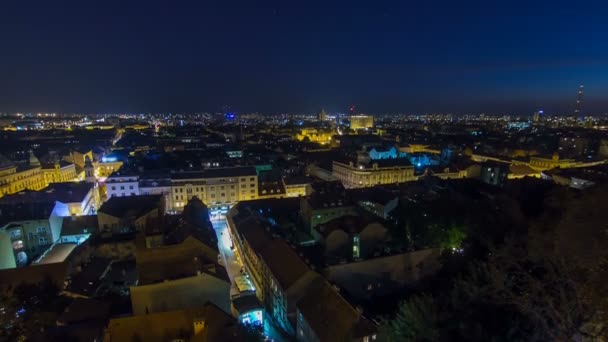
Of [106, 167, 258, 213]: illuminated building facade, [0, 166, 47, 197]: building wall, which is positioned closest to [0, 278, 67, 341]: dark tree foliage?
[106, 167, 258, 213]: illuminated building facade

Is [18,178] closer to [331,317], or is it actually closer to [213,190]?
[213,190]

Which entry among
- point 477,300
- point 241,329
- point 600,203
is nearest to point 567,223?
point 600,203

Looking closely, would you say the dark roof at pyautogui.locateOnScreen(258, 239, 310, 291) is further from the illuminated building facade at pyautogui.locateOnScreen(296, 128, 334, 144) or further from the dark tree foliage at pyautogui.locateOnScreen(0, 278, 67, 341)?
the illuminated building facade at pyautogui.locateOnScreen(296, 128, 334, 144)

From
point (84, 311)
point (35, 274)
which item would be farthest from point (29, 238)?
point (84, 311)

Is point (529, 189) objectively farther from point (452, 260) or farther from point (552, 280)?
point (552, 280)

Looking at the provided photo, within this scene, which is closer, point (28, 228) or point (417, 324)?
point (417, 324)
